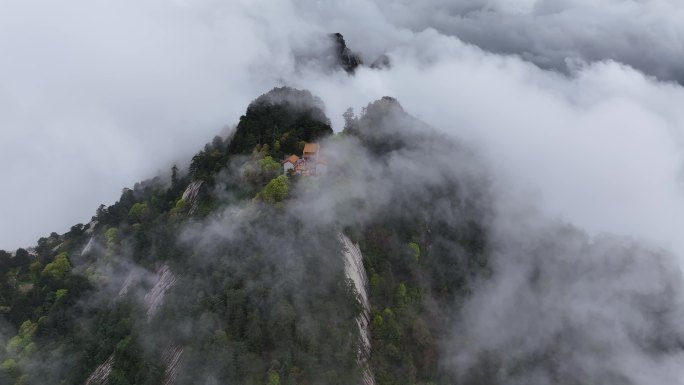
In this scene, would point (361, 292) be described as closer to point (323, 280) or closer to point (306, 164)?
point (323, 280)

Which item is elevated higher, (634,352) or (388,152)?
(388,152)

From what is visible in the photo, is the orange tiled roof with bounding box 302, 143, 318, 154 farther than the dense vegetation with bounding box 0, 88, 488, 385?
Yes

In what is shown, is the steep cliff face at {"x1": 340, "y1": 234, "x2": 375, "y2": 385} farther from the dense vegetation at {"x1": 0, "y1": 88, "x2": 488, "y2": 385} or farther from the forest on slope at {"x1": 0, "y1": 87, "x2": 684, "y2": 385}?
the dense vegetation at {"x1": 0, "y1": 88, "x2": 488, "y2": 385}

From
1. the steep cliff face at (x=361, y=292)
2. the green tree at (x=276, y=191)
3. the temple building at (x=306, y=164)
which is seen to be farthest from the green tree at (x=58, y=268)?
the steep cliff face at (x=361, y=292)

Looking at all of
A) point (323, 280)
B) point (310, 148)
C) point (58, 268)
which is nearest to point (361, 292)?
point (323, 280)

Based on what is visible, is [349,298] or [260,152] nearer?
[349,298]

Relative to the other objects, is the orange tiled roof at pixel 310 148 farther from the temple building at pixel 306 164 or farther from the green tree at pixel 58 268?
the green tree at pixel 58 268

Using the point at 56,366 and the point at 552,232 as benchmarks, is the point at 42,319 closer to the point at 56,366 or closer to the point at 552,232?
the point at 56,366

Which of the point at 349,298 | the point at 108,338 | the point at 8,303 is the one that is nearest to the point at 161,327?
the point at 108,338

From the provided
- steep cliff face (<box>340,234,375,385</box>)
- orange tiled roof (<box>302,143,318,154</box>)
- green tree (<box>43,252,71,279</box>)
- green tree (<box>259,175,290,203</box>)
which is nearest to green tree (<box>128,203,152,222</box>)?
green tree (<box>43,252,71,279</box>)
